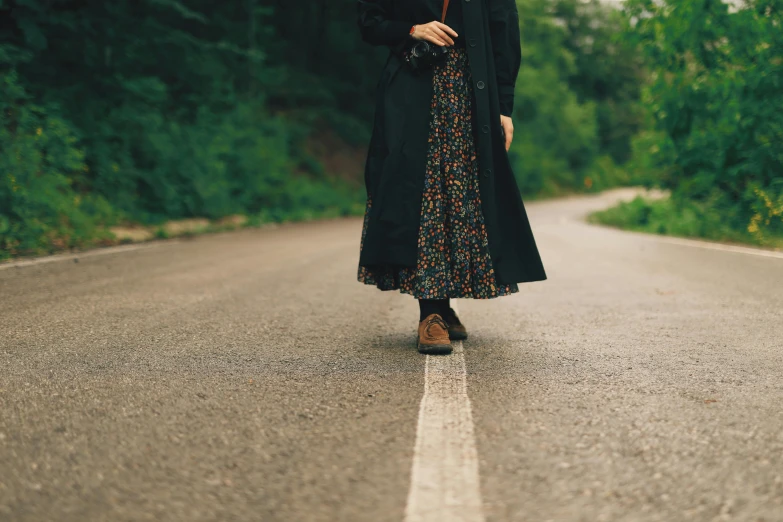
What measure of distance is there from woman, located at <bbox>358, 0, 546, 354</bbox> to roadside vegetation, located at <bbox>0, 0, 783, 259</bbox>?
20.4ft

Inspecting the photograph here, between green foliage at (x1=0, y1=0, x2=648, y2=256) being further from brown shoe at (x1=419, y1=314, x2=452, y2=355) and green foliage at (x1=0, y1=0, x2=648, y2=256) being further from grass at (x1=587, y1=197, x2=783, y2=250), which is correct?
brown shoe at (x1=419, y1=314, x2=452, y2=355)

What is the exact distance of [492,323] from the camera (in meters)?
5.22

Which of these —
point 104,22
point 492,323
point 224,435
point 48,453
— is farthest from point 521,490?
point 104,22

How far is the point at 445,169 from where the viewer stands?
13.9ft

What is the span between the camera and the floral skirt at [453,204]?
4.18 metres

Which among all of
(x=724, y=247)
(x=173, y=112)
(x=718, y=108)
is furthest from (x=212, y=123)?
(x=724, y=247)

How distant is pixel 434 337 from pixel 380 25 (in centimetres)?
161

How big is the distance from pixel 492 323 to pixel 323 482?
307 cm

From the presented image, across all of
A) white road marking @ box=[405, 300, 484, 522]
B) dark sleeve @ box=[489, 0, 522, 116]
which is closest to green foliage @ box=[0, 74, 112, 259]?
dark sleeve @ box=[489, 0, 522, 116]

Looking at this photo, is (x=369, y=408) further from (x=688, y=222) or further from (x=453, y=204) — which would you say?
(x=688, y=222)

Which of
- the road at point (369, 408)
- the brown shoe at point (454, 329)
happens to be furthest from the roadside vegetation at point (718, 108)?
the brown shoe at point (454, 329)

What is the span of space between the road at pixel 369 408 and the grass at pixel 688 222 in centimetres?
652

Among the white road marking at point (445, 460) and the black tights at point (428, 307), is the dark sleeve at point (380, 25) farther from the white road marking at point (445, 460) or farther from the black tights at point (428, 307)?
the white road marking at point (445, 460)

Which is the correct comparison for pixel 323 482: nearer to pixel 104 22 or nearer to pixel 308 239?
pixel 308 239
